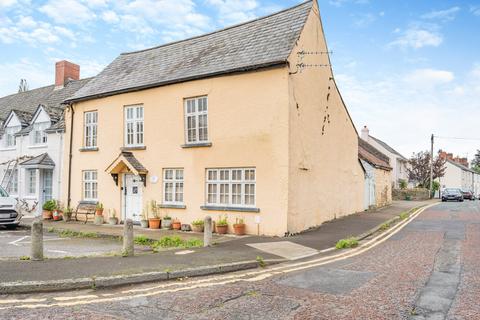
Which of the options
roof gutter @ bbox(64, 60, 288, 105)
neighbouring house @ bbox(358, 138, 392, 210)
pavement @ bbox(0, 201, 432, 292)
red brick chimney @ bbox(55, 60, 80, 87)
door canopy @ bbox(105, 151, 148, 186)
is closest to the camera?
pavement @ bbox(0, 201, 432, 292)

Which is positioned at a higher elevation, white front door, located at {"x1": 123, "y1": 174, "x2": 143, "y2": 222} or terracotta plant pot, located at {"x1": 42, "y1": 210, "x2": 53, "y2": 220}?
white front door, located at {"x1": 123, "y1": 174, "x2": 143, "y2": 222}

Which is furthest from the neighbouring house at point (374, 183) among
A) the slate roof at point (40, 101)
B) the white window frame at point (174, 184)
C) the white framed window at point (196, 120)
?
the slate roof at point (40, 101)

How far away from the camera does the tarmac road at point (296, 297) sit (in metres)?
5.55

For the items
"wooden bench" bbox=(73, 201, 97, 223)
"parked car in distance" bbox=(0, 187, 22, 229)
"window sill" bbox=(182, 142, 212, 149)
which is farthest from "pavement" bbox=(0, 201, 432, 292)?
"wooden bench" bbox=(73, 201, 97, 223)

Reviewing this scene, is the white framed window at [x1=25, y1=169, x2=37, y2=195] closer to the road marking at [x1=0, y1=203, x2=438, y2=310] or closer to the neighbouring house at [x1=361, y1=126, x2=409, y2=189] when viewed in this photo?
the road marking at [x1=0, y1=203, x2=438, y2=310]

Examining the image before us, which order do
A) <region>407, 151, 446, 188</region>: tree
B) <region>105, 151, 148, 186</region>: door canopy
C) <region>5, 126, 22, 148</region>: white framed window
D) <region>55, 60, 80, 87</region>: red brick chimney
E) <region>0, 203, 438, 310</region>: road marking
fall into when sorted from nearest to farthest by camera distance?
<region>0, 203, 438, 310</region>: road marking
<region>105, 151, 148, 186</region>: door canopy
<region>5, 126, 22, 148</region>: white framed window
<region>55, 60, 80, 87</region>: red brick chimney
<region>407, 151, 446, 188</region>: tree

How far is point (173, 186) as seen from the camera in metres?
16.9

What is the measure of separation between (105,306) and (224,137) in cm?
1006

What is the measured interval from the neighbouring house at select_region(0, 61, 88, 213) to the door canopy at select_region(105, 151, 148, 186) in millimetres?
5096

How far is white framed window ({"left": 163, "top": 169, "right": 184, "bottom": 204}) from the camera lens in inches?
657

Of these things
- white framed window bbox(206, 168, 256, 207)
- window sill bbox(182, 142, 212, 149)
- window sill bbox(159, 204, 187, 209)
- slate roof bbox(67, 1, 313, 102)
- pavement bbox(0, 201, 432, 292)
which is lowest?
pavement bbox(0, 201, 432, 292)

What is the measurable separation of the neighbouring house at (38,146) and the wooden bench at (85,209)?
223cm

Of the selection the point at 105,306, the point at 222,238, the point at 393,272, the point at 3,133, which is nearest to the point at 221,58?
the point at 222,238

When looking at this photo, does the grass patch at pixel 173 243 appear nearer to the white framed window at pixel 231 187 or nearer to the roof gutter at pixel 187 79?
the white framed window at pixel 231 187
